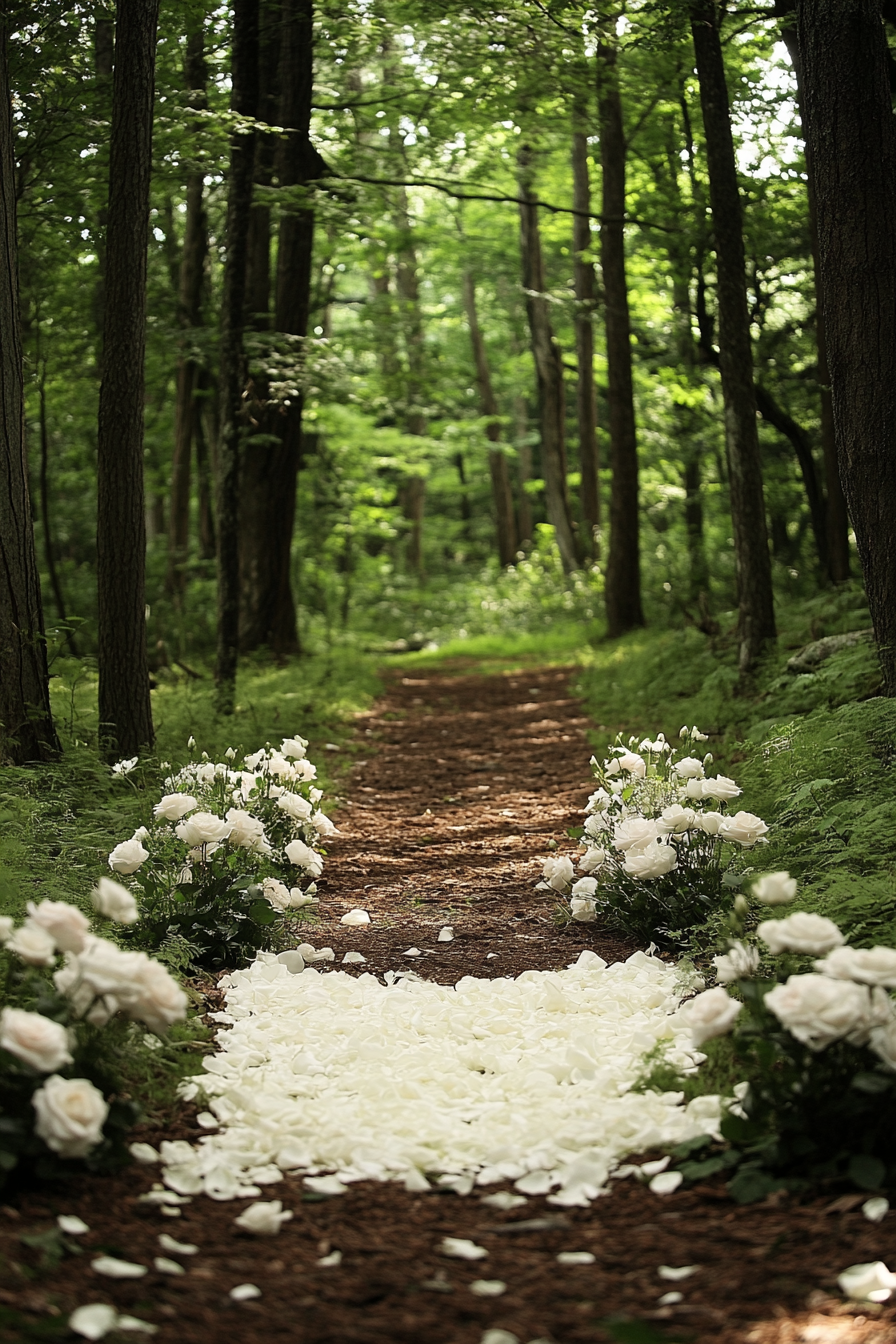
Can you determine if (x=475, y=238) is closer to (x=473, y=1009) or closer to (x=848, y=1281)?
(x=473, y=1009)

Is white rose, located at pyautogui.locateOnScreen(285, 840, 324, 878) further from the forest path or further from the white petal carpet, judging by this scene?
the white petal carpet

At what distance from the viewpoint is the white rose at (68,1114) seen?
8.26ft

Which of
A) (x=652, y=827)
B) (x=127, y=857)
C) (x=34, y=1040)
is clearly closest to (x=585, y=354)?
(x=652, y=827)

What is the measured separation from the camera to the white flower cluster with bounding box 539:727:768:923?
4445 mm

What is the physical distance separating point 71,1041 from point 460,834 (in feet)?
14.0

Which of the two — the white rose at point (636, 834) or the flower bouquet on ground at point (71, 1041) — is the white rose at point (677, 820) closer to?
the white rose at point (636, 834)

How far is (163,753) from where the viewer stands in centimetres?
732

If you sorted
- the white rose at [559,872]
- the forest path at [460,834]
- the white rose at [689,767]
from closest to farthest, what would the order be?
1. the white rose at [689,767]
2. the forest path at [460,834]
3. the white rose at [559,872]

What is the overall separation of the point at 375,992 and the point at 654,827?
131 centimetres

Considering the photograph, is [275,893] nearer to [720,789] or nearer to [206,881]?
[206,881]

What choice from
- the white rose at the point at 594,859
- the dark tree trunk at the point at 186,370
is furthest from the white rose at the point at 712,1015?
the dark tree trunk at the point at 186,370

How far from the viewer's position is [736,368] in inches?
353

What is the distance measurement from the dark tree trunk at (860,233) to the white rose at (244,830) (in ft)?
10.8

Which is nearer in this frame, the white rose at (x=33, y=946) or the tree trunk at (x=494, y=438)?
the white rose at (x=33, y=946)
